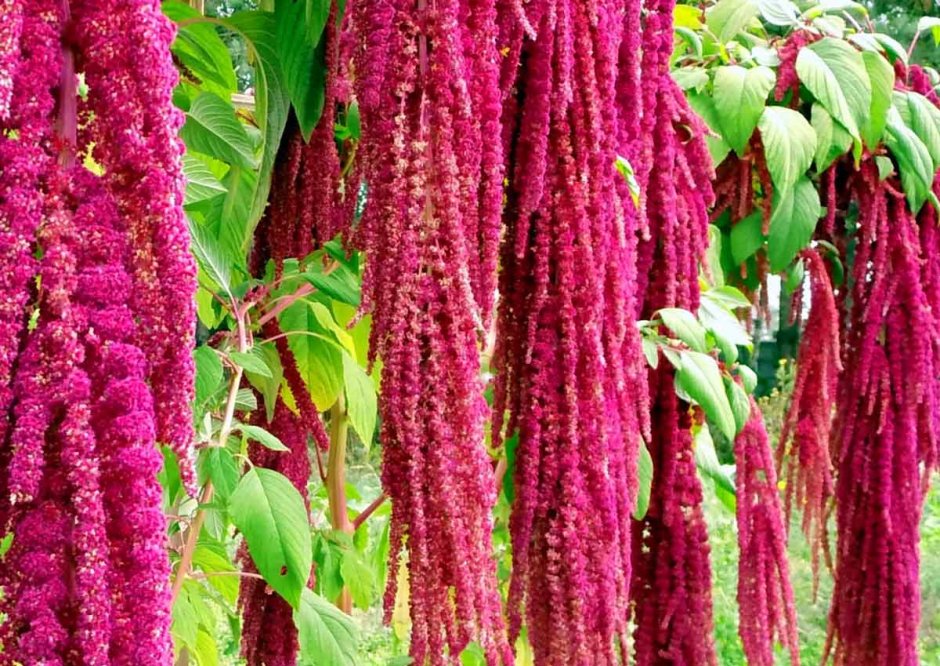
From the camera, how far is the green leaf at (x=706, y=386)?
1.04 m

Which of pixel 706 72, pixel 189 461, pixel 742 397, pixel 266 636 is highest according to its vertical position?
pixel 706 72

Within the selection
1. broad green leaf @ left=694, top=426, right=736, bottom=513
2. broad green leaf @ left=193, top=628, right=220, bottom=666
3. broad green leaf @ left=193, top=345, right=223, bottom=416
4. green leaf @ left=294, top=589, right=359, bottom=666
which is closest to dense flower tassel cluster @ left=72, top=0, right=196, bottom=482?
broad green leaf @ left=193, top=345, right=223, bottom=416

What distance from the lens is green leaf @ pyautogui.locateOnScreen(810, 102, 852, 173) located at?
1.42m

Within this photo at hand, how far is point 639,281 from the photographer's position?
105 centimetres

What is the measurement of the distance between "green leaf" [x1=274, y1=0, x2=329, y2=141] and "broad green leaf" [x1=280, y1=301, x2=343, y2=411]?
0.27 metres

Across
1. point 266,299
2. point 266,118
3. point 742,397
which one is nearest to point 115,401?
point 266,118

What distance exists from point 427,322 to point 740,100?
3.13ft

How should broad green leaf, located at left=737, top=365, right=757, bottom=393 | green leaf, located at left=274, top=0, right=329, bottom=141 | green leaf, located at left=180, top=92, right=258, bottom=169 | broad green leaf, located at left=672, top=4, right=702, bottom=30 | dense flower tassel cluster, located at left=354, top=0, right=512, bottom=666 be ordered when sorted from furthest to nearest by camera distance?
broad green leaf, located at left=672, top=4, right=702, bottom=30 < broad green leaf, located at left=737, top=365, right=757, bottom=393 < green leaf, located at left=180, top=92, right=258, bottom=169 < green leaf, located at left=274, top=0, right=329, bottom=141 < dense flower tassel cluster, located at left=354, top=0, right=512, bottom=666

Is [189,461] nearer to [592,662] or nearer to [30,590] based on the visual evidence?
[30,590]

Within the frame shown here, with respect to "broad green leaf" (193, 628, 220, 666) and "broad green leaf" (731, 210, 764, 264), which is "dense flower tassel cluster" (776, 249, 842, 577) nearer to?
"broad green leaf" (731, 210, 764, 264)

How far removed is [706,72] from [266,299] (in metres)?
0.72

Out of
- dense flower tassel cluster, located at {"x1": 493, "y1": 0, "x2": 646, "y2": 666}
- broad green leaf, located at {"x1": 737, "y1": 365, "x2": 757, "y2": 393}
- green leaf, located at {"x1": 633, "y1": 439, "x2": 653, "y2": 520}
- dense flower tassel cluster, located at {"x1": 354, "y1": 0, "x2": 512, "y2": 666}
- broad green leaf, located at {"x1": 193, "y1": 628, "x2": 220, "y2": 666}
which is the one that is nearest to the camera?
dense flower tassel cluster, located at {"x1": 354, "y1": 0, "x2": 512, "y2": 666}

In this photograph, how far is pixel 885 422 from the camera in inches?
61.4

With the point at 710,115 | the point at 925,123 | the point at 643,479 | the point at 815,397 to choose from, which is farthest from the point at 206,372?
the point at 925,123
